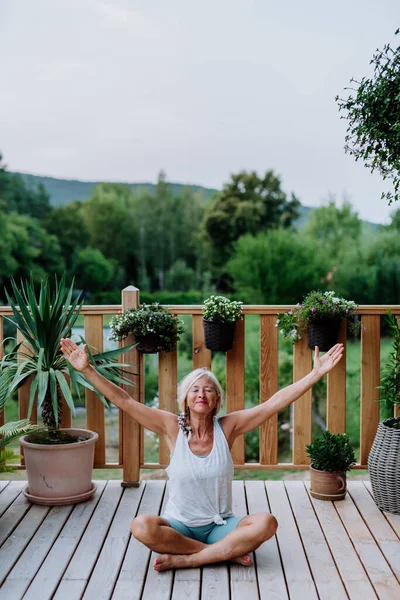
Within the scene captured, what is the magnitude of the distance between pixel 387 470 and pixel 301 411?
757 mm

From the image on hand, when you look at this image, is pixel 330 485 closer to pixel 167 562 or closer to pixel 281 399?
pixel 281 399

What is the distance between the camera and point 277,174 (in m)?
19.9

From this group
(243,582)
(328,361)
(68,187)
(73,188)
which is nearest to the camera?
(243,582)

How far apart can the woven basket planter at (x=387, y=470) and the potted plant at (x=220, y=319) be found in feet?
3.38

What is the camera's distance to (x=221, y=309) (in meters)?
4.32

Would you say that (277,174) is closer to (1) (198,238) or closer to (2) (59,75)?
(1) (198,238)

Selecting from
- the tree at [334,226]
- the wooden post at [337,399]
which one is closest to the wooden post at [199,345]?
the wooden post at [337,399]

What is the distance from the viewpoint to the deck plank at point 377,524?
340 centimetres

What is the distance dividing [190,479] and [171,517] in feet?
0.67

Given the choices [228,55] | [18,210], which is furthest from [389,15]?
[18,210]

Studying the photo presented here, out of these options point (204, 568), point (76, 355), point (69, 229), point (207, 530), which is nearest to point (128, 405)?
point (76, 355)

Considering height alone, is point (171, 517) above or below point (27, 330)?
below

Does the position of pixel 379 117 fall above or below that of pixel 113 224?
below

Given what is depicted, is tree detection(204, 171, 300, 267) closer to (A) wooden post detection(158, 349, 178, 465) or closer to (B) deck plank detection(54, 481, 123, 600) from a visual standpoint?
(A) wooden post detection(158, 349, 178, 465)
